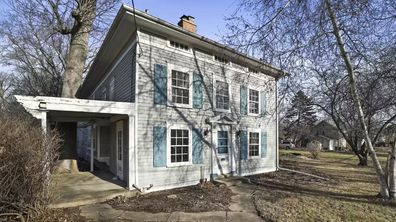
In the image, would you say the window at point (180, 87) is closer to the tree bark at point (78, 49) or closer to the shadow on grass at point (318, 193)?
the shadow on grass at point (318, 193)

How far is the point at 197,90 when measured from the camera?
10.7 m

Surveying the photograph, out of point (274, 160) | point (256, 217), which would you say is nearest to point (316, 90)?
point (274, 160)

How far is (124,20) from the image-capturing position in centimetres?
851

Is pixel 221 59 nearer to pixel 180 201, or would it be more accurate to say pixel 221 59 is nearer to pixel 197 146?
pixel 197 146

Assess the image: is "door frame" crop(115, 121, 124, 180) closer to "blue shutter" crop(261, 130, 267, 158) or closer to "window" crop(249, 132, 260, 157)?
"window" crop(249, 132, 260, 157)

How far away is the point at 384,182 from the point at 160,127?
7255mm

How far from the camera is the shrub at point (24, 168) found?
478 cm

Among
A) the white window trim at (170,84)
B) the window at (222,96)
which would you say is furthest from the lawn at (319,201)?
the white window trim at (170,84)

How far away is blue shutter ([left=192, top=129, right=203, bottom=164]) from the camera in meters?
10.4

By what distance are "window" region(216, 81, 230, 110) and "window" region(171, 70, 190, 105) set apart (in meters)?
1.81

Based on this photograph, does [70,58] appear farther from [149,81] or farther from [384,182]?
[384,182]

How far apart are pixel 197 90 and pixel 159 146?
2.80 metres

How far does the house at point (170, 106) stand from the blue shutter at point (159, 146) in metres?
0.03

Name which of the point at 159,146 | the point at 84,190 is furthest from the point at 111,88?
the point at 84,190
